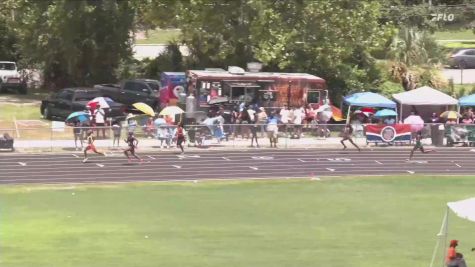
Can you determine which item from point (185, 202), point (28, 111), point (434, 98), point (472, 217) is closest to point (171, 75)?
point (28, 111)

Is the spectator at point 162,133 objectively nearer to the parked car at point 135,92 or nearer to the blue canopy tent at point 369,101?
the parked car at point 135,92

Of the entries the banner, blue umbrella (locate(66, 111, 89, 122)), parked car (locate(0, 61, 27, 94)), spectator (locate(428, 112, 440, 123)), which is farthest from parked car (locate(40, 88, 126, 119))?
spectator (locate(428, 112, 440, 123))

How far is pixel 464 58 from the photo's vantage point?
62188 millimetres

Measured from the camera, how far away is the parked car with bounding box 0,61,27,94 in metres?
52.0

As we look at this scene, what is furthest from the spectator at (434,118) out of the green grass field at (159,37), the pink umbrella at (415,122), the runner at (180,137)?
the green grass field at (159,37)

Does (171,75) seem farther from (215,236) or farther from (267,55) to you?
(215,236)

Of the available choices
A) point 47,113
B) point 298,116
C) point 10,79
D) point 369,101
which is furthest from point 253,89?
point 10,79

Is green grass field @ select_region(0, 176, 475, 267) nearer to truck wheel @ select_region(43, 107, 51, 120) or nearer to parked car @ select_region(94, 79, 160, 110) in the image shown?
truck wheel @ select_region(43, 107, 51, 120)

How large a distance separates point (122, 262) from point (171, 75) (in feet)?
91.2

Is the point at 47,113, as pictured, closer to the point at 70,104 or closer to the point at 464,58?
the point at 70,104

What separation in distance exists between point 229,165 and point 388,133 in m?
8.73

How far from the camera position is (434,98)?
4397 centimetres

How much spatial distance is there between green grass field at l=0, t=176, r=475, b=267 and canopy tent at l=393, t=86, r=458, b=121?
40.0 feet

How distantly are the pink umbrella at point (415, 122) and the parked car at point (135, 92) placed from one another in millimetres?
13033
